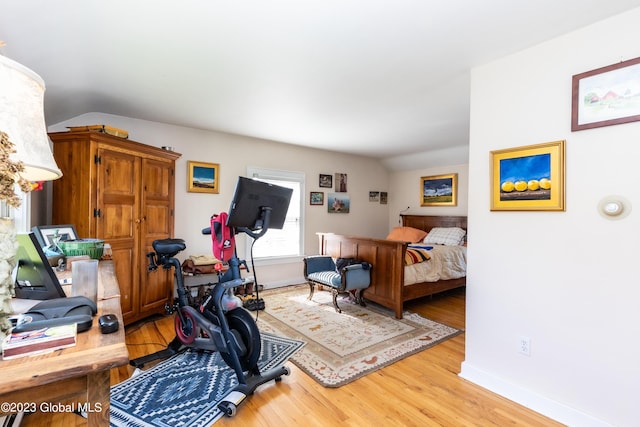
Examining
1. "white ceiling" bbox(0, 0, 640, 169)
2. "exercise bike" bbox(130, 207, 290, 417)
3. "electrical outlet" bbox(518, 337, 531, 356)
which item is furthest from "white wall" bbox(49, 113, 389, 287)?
"electrical outlet" bbox(518, 337, 531, 356)

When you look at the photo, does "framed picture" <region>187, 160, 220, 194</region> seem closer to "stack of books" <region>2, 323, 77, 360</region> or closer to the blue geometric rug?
the blue geometric rug

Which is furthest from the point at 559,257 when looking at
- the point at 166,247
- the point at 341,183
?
the point at 341,183

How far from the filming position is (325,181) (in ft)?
18.0

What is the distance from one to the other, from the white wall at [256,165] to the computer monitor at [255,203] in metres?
2.38

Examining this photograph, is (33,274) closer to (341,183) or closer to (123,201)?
(123,201)

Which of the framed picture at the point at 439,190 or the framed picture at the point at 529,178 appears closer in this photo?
the framed picture at the point at 529,178

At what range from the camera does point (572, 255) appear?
1.81m

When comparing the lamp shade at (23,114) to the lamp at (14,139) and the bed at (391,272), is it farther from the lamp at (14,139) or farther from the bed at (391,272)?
the bed at (391,272)

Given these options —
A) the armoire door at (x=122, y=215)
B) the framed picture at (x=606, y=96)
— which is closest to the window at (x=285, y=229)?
the armoire door at (x=122, y=215)

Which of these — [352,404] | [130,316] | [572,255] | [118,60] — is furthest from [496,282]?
[130,316]

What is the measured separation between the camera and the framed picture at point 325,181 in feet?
17.8

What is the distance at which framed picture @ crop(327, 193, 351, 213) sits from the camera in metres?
5.56

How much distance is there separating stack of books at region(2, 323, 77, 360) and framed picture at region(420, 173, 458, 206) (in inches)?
221

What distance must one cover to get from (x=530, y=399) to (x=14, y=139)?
110 inches
